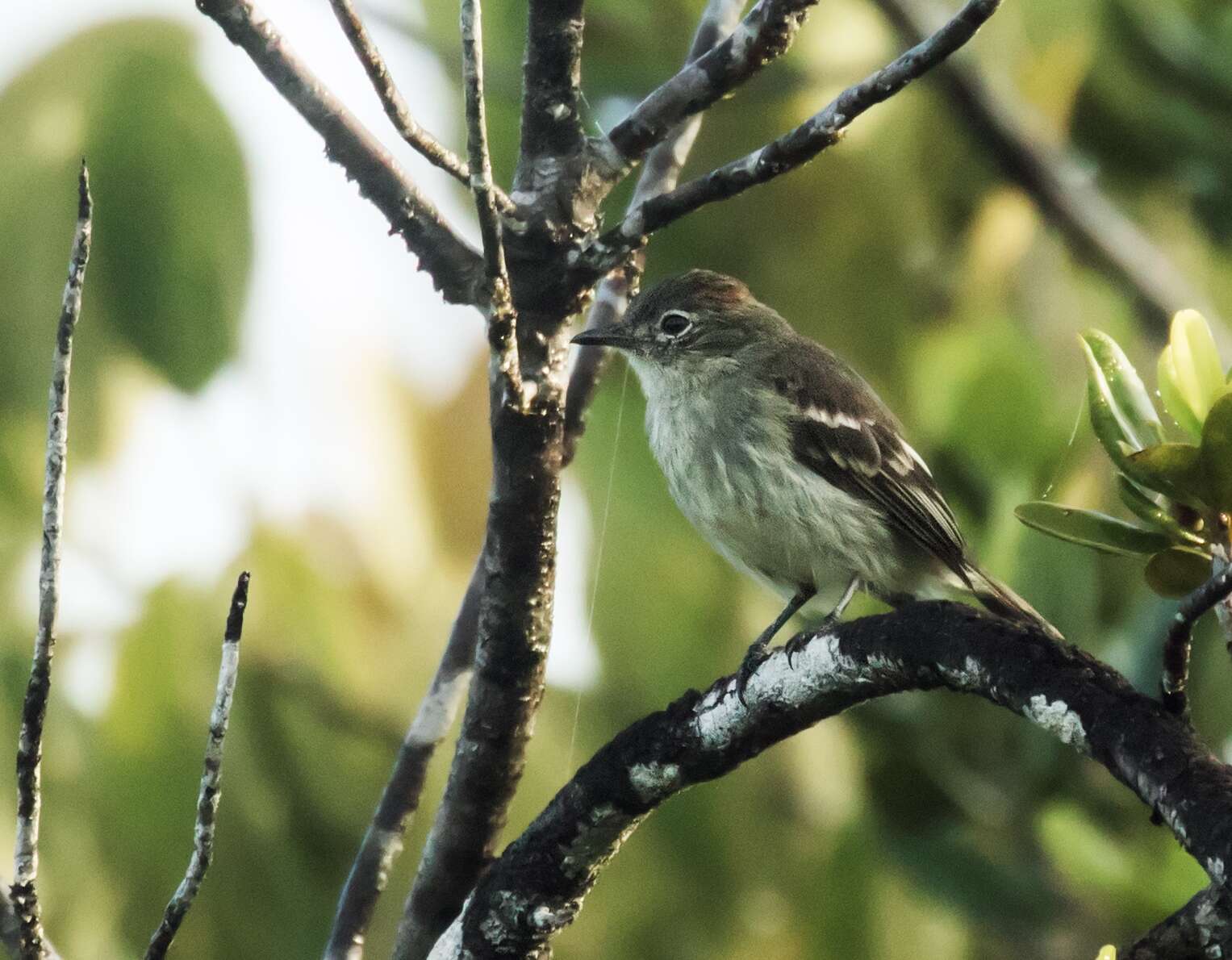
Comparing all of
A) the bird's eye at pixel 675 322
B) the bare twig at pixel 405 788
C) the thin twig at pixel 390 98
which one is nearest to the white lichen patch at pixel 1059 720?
the thin twig at pixel 390 98

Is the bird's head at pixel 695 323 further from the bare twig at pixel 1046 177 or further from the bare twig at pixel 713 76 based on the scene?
the bare twig at pixel 713 76

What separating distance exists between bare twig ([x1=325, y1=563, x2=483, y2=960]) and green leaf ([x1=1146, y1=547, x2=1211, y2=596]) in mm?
1422

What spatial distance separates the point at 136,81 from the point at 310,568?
1601mm

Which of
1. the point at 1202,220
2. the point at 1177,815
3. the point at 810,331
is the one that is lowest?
the point at 1177,815

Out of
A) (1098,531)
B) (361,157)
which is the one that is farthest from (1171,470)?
(361,157)

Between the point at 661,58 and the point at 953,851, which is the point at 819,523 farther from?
the point at 661,58

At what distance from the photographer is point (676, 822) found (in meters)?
4.63

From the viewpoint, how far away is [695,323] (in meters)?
4.75

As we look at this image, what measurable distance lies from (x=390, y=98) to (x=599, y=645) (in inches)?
105

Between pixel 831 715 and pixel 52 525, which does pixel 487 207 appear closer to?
pixel 52 525

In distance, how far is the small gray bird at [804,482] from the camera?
400 centimetres

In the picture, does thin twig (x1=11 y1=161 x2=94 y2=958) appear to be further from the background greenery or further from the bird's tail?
the bird's tail

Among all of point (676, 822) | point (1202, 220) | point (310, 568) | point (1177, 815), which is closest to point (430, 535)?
point (310, 568)

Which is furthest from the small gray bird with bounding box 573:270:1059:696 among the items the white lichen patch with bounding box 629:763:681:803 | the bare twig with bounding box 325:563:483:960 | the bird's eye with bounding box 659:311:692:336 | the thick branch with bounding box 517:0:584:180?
the white lichen patch with bounding box 629:763:681:803
